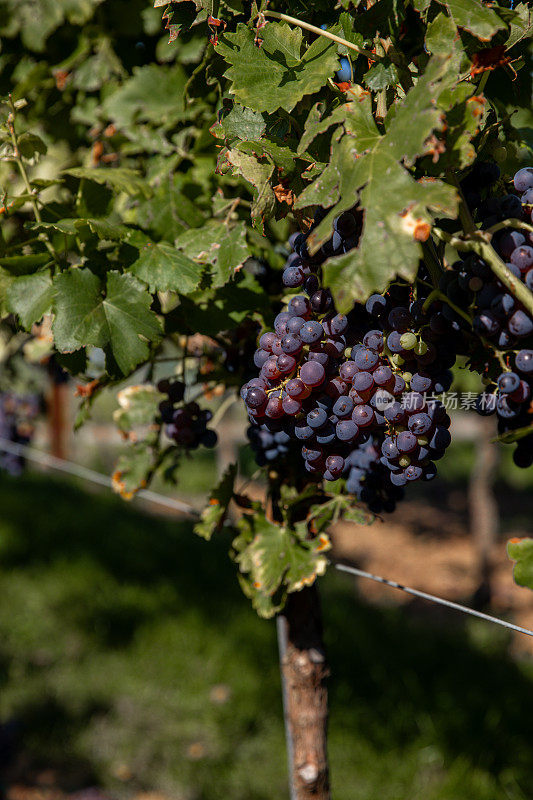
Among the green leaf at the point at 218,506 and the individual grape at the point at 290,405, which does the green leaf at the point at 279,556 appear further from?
the individual grape at the point at 290,405

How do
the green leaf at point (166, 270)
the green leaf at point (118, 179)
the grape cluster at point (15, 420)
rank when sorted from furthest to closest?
the grape cluster at point (15, 420) < the green leaf at point (118, 179) < the green leaf at point (166, 270)

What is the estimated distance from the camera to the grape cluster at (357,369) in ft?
3.30

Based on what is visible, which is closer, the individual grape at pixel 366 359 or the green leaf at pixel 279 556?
the individual grape at pixel 366 359

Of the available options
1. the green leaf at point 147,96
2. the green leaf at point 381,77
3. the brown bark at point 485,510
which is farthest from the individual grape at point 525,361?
the brown bark at point 485,510

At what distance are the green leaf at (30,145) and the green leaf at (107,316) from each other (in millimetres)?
349

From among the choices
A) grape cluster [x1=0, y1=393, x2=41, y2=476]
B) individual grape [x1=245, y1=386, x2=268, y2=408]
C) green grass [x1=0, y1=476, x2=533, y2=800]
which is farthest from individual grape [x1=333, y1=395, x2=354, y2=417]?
green grass [x1=0, y1=476, x2=533, y2=800]

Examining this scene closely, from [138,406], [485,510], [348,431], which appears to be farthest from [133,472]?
[485,510]

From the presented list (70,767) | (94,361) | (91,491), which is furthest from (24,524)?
(94,361)

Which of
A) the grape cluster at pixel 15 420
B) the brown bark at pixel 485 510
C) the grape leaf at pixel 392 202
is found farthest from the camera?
the brown bark at pixel 485 510

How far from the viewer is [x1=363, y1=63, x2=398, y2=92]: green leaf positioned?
0.98 meters

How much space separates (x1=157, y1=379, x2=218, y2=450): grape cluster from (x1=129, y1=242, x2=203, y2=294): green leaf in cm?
40

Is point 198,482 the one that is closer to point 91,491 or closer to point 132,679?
point 91,491

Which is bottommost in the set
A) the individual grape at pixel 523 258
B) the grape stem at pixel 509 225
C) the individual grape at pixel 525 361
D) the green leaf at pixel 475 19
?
the individual grape at pixel 525 361

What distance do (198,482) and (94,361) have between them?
7.05 metres
